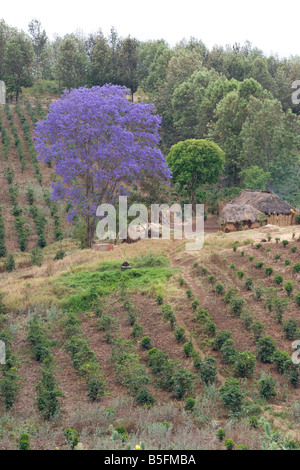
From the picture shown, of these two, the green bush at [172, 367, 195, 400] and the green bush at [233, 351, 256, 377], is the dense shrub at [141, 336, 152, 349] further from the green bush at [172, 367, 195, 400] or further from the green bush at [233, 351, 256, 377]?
the green bush at [233, 351, 256, 377]

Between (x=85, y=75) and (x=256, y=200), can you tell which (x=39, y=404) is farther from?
(x=85, y=75)

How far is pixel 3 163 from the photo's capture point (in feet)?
128

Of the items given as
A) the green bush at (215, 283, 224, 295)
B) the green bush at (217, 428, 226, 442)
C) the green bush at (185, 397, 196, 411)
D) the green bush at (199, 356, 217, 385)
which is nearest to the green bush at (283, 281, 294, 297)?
the green bush at (215, 283, 224, 295)

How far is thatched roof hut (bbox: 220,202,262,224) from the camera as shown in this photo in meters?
28.1

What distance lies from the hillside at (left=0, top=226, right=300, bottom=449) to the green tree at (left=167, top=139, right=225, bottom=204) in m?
14.1

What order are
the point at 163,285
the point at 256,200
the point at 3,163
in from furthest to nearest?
the point at 3,163, the point at 256,200, the point at 163,285

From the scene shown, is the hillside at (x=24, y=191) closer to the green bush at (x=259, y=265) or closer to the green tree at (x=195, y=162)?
the green tree at (x=195, y=162)

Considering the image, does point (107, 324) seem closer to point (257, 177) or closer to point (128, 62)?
point (257, 177)

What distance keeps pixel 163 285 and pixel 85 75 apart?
45800 mm

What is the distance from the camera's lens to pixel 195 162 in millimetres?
35031

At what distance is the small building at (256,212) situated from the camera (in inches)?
1106

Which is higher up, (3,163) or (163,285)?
(3,163)
